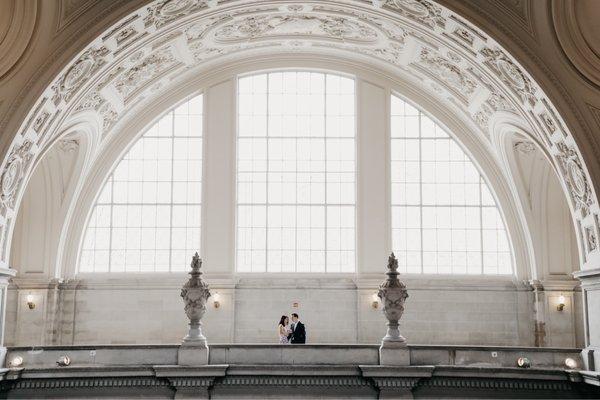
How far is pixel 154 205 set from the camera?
101 feet

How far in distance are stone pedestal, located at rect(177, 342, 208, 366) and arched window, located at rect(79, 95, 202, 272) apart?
366 inches

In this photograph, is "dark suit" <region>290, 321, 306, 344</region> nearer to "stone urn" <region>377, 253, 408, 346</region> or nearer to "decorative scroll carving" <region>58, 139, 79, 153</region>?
"stone urn" <region>377, 253, 408, 346</region>

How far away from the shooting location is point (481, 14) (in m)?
22.2

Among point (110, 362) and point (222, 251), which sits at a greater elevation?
point (222, 251)

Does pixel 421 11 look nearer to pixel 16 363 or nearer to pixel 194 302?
pixel 194 302

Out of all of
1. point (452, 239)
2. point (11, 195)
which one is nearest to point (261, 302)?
point (452, 239)

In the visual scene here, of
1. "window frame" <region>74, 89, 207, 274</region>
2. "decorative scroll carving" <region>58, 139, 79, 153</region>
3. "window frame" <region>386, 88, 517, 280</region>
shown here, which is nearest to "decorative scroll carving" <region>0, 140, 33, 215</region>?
"decorative scroll carving" <region>58, 139, 79, 153</region>

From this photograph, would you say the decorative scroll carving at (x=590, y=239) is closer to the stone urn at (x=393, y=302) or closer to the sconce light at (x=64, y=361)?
the stone urn at (x=393, y=302)

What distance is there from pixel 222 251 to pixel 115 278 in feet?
13.8

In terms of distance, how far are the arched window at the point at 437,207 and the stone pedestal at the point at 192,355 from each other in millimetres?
11313

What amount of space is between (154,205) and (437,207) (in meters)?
11.2

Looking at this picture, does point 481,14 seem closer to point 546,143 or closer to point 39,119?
point 546,143

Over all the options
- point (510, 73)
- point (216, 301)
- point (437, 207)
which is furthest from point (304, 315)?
point (510, 73)

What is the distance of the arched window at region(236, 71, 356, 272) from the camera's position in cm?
3058
